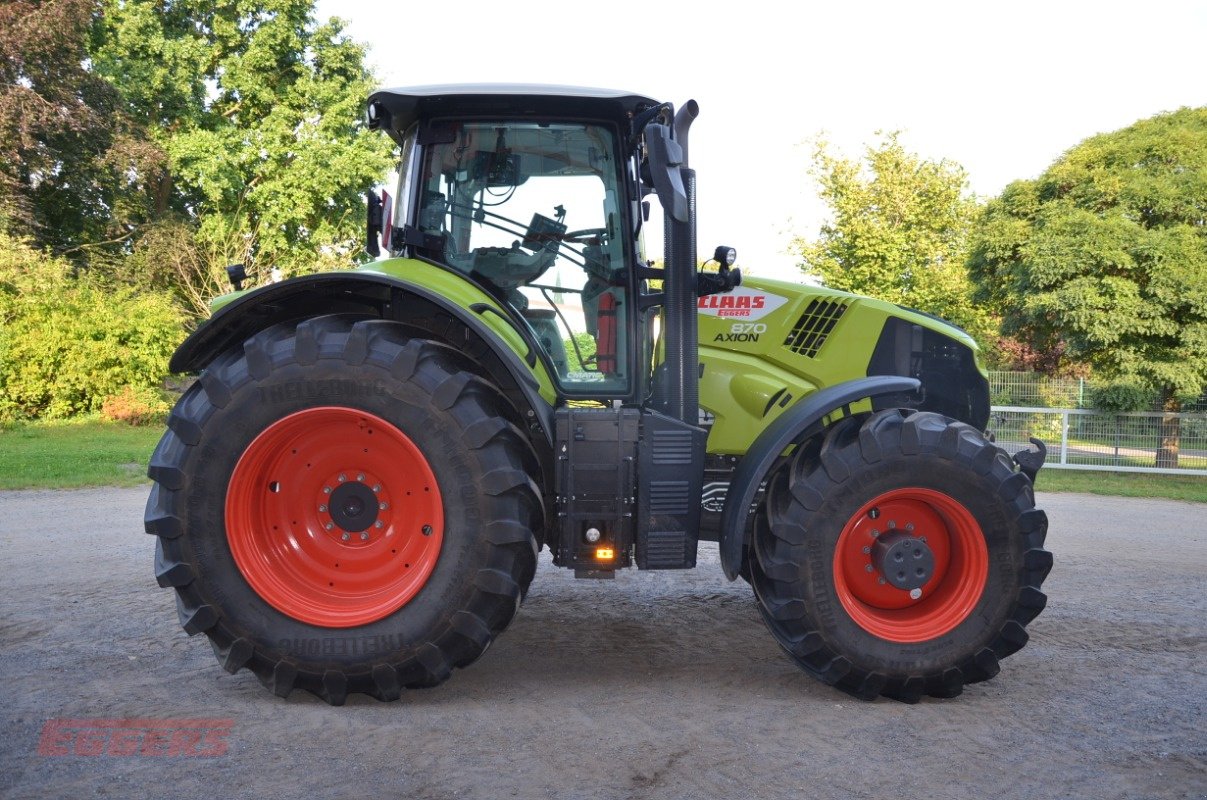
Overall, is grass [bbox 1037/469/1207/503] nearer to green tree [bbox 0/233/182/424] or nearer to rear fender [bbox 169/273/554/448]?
rear fender [bbox 169/273/554/448]

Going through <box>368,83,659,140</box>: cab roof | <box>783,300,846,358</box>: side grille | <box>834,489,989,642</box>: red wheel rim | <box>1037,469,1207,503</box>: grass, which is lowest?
<box>1037,469,1207,503</box>: grass

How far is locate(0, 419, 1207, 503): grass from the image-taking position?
39.1 feet

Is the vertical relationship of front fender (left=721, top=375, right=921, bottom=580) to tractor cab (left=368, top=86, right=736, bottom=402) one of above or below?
below

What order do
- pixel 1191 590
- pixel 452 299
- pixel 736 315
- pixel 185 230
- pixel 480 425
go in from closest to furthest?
1. pixel 480 425
2. pixel 452 299
3. pixel 736 315
4. pixel 1191 590
5. pixel 185 230

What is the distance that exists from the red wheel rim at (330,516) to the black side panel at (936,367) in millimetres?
2472

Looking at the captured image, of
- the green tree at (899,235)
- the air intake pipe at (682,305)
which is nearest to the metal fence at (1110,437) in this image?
the green tree at (899,235)

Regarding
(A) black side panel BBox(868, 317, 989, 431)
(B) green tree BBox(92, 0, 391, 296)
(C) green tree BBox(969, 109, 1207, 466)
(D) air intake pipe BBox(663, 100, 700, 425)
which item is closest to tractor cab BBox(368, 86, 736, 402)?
(D) air intake pipe BBox(663, 100, 700, 425)

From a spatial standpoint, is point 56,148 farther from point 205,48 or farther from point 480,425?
point 480,425

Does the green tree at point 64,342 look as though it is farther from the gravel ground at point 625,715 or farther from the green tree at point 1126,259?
the green tree at point 1126,259

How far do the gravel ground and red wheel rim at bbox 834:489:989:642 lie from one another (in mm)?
342

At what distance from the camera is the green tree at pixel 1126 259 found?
1633 centimetres

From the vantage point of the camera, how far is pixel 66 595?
5.96 metres

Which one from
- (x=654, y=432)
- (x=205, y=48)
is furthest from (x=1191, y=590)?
(x=205, y=48)

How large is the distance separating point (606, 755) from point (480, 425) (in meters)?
1.31
